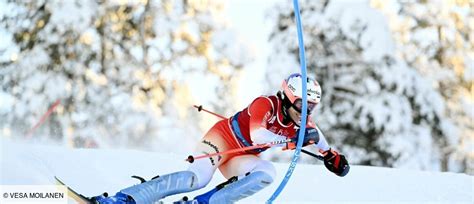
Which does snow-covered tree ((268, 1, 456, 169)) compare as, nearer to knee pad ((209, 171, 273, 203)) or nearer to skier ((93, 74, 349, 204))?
skier ((93, 74, 349, 204))

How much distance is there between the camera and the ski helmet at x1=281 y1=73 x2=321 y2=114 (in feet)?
18.4

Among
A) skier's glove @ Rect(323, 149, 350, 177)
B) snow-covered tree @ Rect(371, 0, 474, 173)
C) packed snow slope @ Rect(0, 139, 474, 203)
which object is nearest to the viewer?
skier's glove @ Rect(323, 149, 350, 177)

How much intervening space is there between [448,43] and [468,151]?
2.81 metres

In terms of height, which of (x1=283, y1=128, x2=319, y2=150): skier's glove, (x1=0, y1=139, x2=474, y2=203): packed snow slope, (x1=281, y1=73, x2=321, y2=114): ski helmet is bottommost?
(x1=0, y1=139, x2=474, y2=203): packed snow slope

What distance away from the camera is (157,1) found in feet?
76.2

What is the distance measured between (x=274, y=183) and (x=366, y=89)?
1186cm

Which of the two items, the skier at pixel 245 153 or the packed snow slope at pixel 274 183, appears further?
the packed snow slope at pixel 274 183

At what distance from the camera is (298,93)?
559 cm

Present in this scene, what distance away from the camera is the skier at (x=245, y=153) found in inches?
210

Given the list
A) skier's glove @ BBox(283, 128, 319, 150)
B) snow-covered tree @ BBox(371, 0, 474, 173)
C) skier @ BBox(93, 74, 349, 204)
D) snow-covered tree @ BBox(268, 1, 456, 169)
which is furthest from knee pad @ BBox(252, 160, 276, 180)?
snow-covered tree @ BBox(371, 0, 474, 173)

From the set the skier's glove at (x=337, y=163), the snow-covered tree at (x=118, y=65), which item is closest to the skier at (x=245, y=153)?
the skier's glove at (x=337, y=163)

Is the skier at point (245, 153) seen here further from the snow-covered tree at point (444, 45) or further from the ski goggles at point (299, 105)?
the snow-covered tree at point (444, 45)

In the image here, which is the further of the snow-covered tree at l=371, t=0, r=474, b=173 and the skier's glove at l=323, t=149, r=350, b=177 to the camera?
the snow-covered tree at l=371, t=0, r=474, b=173

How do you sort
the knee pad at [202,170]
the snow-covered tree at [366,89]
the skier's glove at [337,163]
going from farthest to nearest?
1. the snow-covered tree at [366,89]
2. the skier's glove at [337,163]
3. the knee pad at [202,170]
